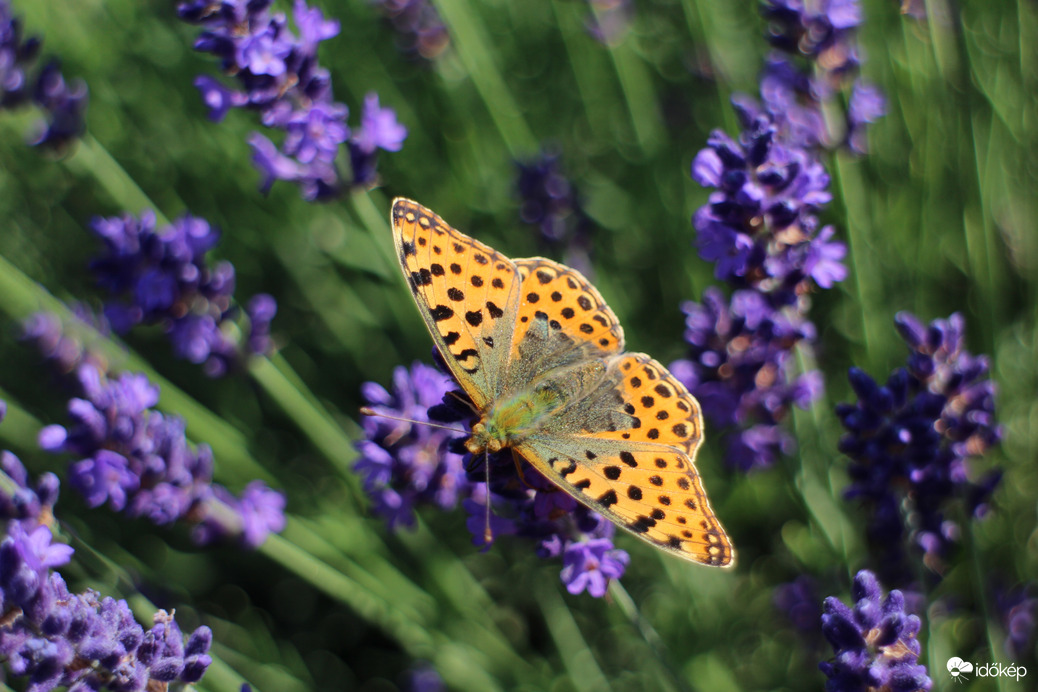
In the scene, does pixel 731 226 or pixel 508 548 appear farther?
pixel 508 548

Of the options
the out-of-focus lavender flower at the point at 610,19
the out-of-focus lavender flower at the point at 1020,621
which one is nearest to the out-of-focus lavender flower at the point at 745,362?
the out-of-focus lavender flower at the point at 1020,621

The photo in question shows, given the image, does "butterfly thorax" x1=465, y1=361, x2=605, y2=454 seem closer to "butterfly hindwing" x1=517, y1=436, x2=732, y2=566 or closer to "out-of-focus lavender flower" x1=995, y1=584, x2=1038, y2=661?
"butterfly hindwing" x1=517, y1=436, x2=732, y2=566

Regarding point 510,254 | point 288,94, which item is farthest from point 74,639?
point 510,254

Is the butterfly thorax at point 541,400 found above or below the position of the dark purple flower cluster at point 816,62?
below

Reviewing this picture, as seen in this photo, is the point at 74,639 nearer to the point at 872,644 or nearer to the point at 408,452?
the point at 408,452

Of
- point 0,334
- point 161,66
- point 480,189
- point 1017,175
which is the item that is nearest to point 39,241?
point 0,334

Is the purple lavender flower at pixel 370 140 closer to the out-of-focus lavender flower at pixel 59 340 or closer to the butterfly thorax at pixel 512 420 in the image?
the butterfly thorax at pixel 512 420

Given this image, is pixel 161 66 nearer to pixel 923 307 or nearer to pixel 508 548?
pixel 508 548
